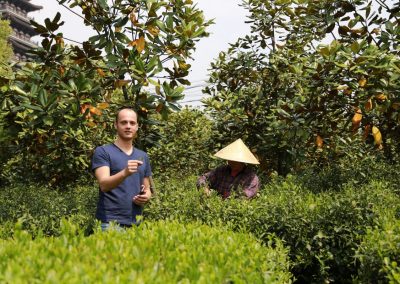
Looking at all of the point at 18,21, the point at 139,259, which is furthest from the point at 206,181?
the point at 18,21

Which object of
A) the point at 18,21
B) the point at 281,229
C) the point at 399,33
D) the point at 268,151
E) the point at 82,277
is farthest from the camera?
the point at 18,21

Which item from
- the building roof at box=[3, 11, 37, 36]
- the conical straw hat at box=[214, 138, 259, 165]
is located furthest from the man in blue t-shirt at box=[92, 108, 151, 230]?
the building roof at box=[3, 11, 37, 36]

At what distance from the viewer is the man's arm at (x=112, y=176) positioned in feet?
11.9

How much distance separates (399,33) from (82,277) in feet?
16.8

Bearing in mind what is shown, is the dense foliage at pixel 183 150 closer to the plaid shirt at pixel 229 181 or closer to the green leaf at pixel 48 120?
the plaid shirt at pixel 229 181

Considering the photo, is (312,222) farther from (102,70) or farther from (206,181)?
(102,70)

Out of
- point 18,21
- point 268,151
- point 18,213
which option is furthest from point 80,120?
point 18,21

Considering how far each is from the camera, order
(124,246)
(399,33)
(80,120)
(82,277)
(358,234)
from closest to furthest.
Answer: (82,277) → (124,246) → (358,234) → (80,120) → (399,33)

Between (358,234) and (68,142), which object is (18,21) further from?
(358,234)

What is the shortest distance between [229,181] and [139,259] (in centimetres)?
307

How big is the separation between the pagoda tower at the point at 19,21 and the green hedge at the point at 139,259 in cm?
6127

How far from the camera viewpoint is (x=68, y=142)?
7863 millimetres

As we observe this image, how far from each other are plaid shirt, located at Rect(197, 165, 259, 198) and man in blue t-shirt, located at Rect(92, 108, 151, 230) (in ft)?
5.01

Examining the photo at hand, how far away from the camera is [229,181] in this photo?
5605mm
